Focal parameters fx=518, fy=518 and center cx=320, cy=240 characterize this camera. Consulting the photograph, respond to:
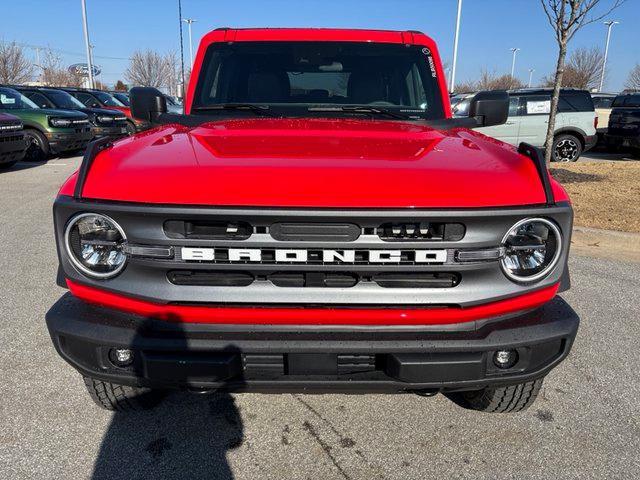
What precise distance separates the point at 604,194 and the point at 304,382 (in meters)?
8.37

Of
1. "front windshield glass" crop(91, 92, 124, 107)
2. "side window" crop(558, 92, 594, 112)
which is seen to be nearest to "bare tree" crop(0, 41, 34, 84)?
"front windshield glass" crop(91, 92, 124, 107)

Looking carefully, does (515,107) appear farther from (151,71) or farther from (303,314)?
(151,71)

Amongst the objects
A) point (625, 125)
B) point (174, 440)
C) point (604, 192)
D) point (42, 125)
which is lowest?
point (604, 192)

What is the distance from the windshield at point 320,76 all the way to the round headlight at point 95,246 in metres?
1.51

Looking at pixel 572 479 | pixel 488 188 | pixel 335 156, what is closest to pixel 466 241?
pixel 488 188

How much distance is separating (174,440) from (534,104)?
1273 cm

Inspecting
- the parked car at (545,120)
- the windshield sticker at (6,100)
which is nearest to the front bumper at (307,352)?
the parked car at (545,120)

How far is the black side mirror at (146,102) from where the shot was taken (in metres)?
3.43

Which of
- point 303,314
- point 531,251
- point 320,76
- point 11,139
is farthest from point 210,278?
point 11,139

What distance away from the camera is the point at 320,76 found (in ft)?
11.2

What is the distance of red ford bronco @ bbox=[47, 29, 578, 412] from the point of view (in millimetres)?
1885

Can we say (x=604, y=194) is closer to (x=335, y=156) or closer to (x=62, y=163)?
(x=335, y=156)

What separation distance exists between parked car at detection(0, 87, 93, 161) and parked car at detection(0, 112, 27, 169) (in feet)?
4.68

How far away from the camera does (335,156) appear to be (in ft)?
6.81
